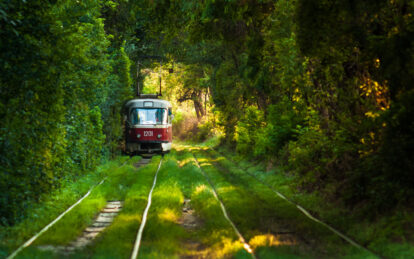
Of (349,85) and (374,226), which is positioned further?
(349,85)

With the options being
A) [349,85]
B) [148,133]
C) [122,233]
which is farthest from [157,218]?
[148,133]

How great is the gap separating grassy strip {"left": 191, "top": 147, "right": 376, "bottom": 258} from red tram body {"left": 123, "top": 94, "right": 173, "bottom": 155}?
14.8m

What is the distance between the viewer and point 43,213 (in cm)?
1072

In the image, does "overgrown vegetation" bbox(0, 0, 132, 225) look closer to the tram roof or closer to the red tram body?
the red tram body

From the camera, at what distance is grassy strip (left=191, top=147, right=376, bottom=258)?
25.9ft

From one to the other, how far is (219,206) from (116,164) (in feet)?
44.8

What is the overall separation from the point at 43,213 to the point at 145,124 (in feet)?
66.2

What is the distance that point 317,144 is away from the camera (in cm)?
1191

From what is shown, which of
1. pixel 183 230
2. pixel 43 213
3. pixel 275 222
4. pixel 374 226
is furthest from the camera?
pixel 43 213

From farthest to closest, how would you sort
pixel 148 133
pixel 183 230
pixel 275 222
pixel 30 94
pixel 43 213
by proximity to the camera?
1. pixel 148 133
2. pixel 43 213
3. pixel 275 222
4. pixel 183 230
5. pixel 30 94

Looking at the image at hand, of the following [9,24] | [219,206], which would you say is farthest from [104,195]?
[9,24]

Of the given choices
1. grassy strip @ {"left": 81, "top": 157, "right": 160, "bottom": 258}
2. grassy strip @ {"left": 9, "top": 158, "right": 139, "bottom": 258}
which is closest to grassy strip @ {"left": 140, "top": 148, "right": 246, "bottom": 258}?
grassy strip @ {"left": 81, "top": 157, "right": 160, "bottom": 258}

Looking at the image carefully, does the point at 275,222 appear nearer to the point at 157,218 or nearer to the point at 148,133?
the point at 157,218

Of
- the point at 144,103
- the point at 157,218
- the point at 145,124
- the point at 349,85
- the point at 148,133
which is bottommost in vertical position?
the point at 157,218
